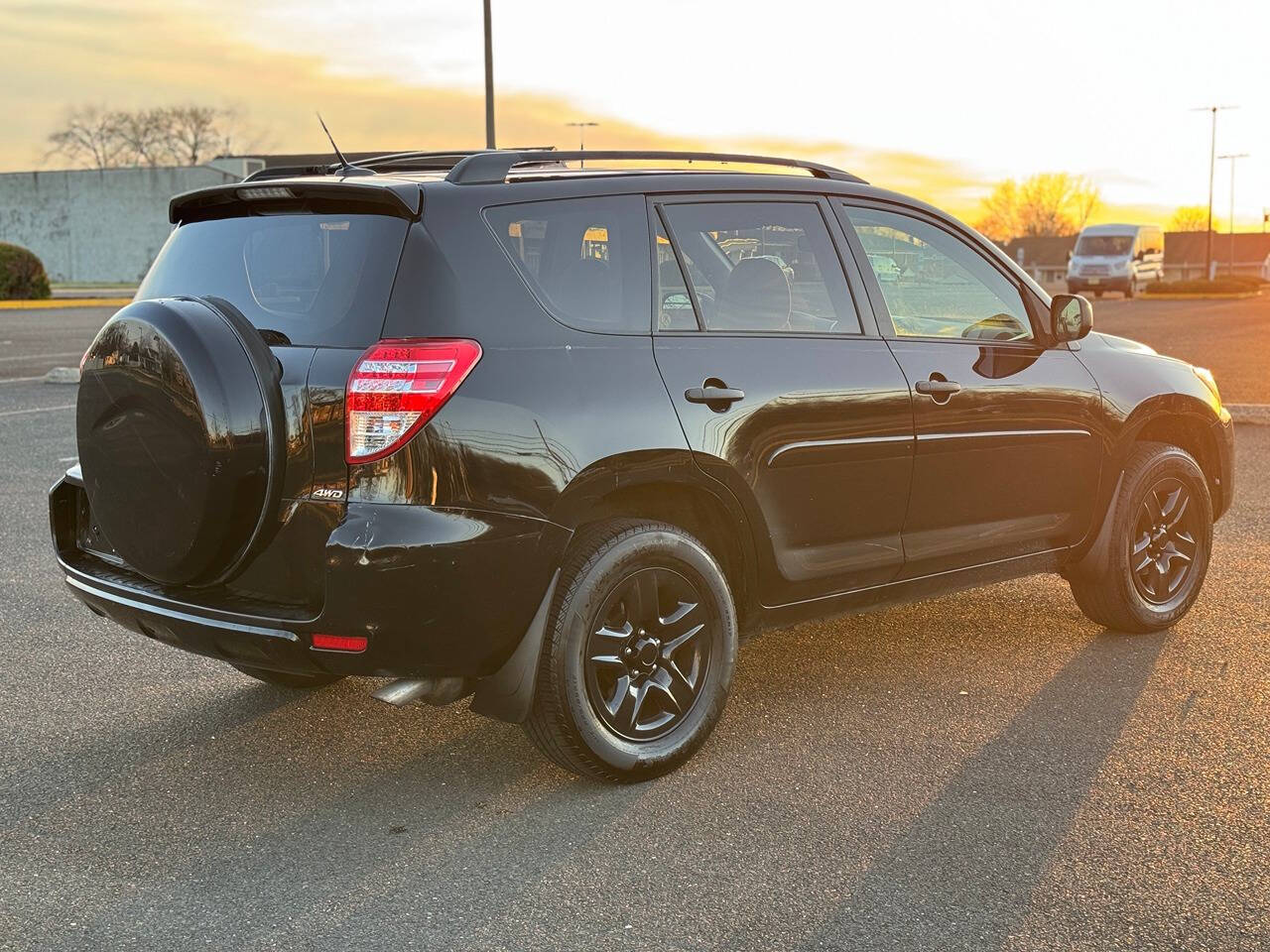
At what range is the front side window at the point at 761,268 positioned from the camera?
4.47 m

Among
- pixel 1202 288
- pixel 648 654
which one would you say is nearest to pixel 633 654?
pixel 648 654

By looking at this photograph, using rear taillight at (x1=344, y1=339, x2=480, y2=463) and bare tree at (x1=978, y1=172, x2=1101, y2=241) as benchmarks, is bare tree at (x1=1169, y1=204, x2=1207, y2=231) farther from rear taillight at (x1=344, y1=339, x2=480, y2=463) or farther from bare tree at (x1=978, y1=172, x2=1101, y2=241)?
rear taillight at (x1=344, y1=339, x2=480, y2=463)

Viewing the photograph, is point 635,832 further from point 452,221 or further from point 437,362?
point 452,221

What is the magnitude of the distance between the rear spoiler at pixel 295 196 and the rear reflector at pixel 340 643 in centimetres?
113

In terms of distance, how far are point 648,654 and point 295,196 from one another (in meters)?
1.67

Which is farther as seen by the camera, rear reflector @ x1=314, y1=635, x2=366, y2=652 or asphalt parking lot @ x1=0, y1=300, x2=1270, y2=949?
rear reflector @ x1=314, y1=635, x2=366, y2=652

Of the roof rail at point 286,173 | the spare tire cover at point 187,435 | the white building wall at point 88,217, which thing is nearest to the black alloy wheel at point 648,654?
the spare tire cover at point 187,435

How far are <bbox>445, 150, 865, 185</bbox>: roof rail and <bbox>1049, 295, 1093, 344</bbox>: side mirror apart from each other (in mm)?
907

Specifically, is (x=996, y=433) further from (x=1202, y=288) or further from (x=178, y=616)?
(x=1202, y=288)

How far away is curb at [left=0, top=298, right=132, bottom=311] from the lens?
35.0 meters

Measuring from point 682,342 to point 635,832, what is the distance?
1417 mm

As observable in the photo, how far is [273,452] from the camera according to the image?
379cm

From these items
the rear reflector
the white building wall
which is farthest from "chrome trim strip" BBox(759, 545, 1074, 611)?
the white building wall

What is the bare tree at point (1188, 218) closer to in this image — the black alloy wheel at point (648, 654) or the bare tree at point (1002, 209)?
the bare tree at point (1002, 209)
